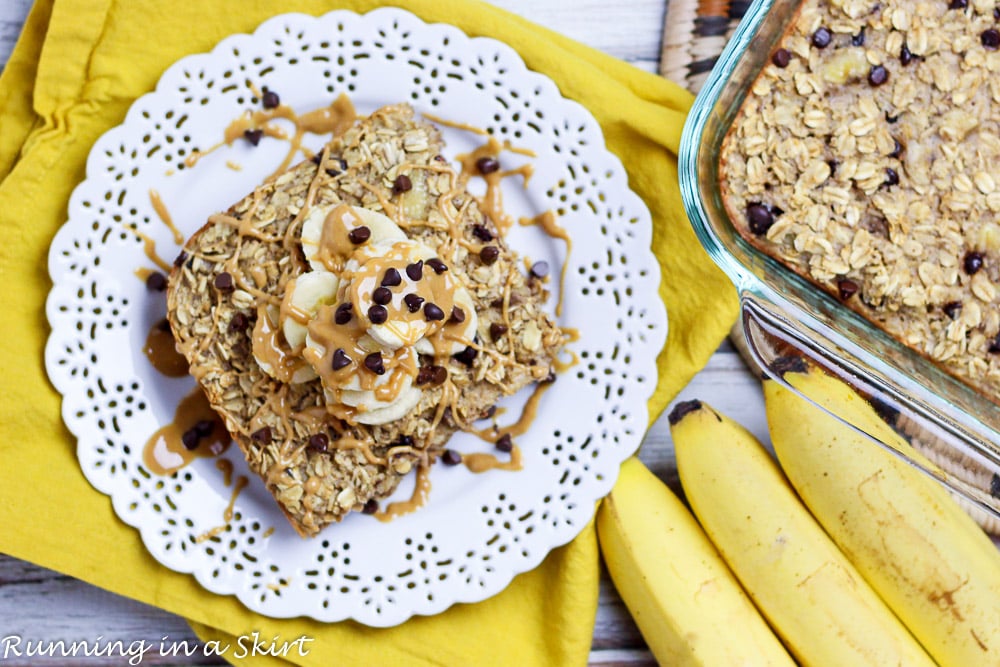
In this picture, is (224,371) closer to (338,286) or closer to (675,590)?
(338,286)

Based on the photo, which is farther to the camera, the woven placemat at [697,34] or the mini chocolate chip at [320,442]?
the woven placemat at [697,34]

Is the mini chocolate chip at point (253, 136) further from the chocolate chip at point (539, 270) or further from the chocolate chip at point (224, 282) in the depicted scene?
the chocolate chip at point (539, 270)

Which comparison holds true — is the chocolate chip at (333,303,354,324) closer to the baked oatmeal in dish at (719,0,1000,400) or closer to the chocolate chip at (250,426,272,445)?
the chocolate chip at (250,426,272,445)

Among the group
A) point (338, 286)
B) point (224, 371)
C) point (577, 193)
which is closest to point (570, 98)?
point (577, 193)

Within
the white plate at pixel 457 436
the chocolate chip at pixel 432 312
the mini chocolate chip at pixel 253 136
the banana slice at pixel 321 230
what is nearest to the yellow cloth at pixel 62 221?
the white plate at pixel 457 436

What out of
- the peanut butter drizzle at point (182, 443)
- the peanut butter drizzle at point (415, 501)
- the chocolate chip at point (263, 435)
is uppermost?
the chocolate chip at point (263, 435)

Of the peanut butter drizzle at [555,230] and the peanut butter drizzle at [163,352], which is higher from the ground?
the peanut butter drizzle at [555,230]

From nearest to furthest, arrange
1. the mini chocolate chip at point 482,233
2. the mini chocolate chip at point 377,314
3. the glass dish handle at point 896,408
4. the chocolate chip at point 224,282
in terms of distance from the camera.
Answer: the mini chocolate chip at point 377,314
the glass dish handle at point 896,408
the chocolate chip at point 224,282
the mini chocolate chip at point 482,233
